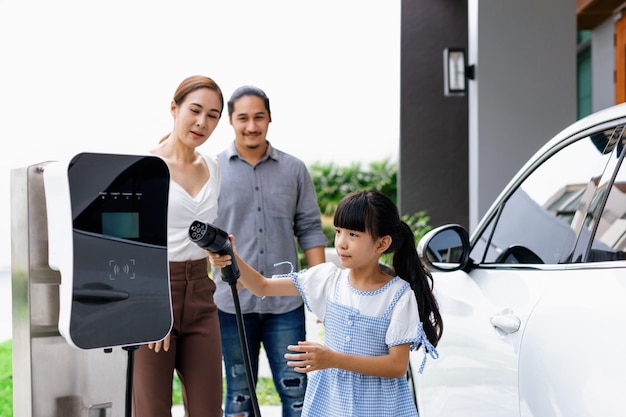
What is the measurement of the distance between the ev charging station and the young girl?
0.38 metres

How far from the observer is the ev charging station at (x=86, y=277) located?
6.32ft

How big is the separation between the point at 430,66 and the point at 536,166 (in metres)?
5.68

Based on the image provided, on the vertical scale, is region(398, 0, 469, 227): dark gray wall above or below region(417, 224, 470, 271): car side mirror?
above

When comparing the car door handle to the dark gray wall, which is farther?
the dark gray wall

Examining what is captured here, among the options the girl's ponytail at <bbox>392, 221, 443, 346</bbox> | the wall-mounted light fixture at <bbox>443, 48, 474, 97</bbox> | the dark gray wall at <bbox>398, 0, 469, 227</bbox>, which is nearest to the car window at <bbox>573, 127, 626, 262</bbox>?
the girl's ponytail at <bbox>392, 221, 443, 346</bbox>

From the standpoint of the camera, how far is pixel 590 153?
2.50 metres

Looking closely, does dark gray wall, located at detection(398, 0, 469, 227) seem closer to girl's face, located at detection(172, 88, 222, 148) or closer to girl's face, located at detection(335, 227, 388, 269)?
girl's face, located at detection(172, 88, 222, 148)

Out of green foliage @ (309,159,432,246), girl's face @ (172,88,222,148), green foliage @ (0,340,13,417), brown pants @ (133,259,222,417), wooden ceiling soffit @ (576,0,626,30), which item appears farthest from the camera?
green foliage @ (309,159,432,246)

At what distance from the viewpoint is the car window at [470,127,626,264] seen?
240cm

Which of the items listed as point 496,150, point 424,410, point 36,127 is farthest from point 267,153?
point 36,127

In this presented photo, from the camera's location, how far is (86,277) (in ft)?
6.33

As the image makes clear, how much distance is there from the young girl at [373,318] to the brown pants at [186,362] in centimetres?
37

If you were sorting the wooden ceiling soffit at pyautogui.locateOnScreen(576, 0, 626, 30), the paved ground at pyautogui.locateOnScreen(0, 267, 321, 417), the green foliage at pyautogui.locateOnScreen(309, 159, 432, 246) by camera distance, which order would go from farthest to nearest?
the green foliage at pyautogui.locateOnScreen(309, 159, 432, 246) → the wooden ceiling soffit at pyautogui.locateOnScreen(576, 0, 626, 30) → the paved ground at pyautogui.locateOnScreen(0, 267, 321, 417)

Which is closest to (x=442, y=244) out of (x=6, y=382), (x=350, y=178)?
(x=6, y=382)
